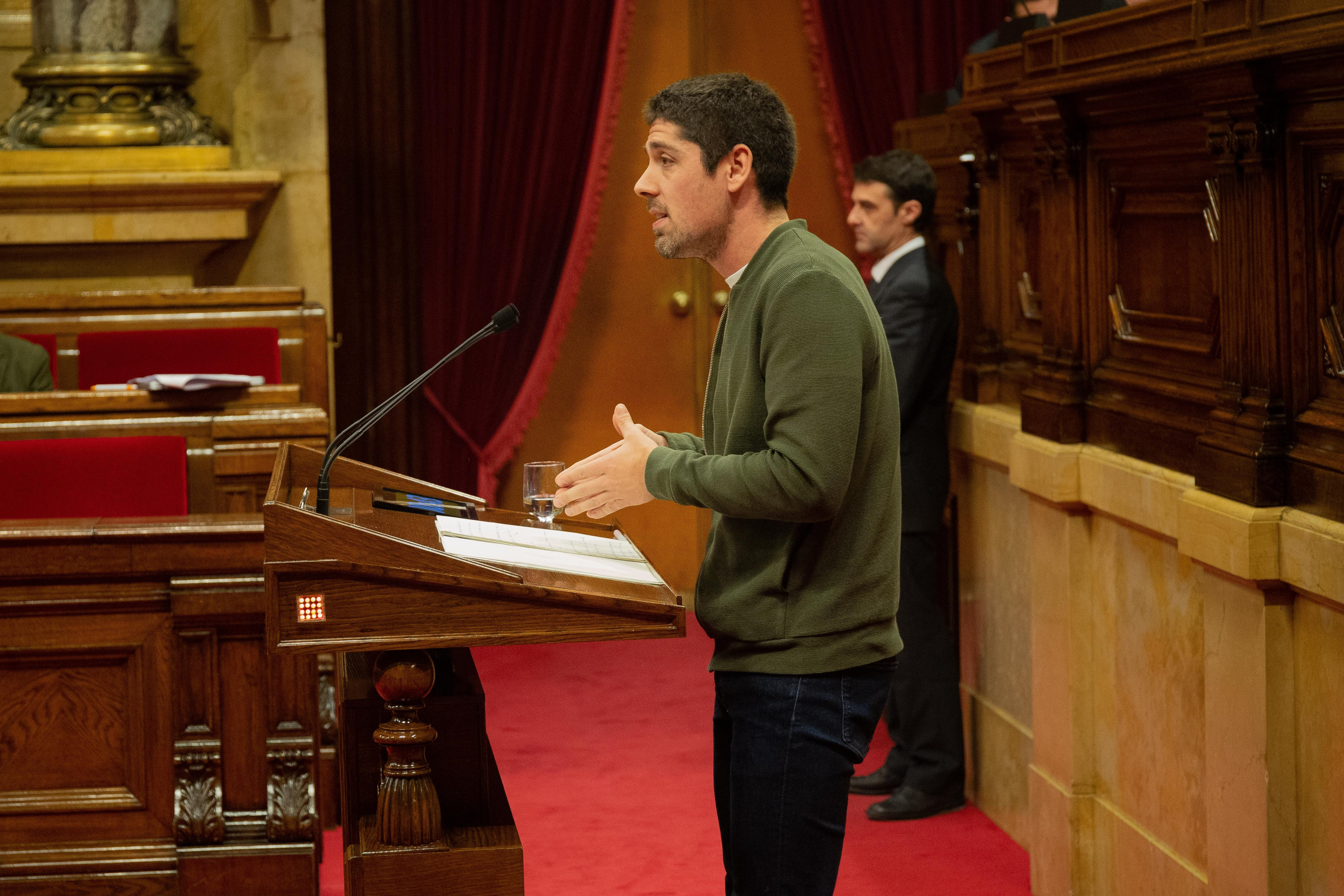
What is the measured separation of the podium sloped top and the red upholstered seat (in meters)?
3.62

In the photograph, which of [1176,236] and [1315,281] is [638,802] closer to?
[1176,236]

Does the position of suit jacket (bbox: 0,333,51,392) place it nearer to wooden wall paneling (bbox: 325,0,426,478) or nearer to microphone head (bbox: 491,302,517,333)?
wooden wall paneling (bbox: 325,0,426,478)

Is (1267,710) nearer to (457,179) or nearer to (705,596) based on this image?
(705,596)

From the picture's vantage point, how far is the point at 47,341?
520 centimetres

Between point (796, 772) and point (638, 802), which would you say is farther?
point (638, 802)

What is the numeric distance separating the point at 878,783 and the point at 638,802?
64cm

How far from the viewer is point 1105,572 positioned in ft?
10.5

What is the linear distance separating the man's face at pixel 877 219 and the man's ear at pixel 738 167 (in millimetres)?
2110

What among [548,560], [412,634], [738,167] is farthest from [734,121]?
[412,634]

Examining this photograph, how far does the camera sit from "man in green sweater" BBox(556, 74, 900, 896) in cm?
186

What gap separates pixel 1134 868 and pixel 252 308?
11.0 feet

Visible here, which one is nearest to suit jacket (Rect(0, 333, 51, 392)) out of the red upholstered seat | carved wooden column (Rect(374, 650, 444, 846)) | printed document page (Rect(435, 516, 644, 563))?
the red upholstered seat

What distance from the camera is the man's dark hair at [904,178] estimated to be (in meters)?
4.06

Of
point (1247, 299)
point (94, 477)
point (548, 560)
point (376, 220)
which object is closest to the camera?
point (548, 560)
